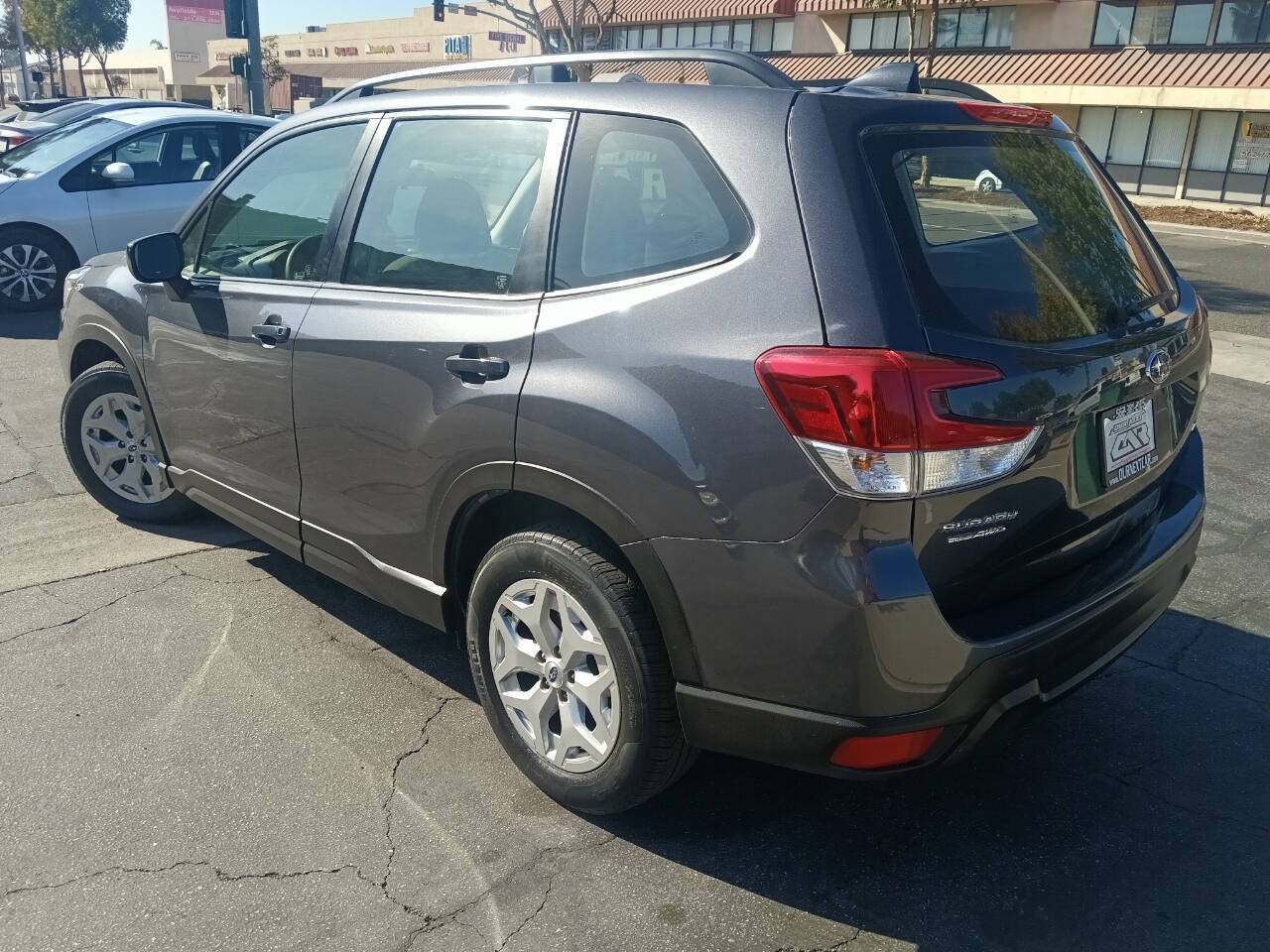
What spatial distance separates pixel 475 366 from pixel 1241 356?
831 cm

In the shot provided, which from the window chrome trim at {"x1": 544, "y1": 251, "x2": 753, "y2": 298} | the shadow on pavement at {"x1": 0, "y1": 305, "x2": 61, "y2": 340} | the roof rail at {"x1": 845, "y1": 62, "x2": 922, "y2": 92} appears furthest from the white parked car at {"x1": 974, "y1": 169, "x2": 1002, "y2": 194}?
the shadow on pavement at {"x1": 0, "y1": 305, "x2": 61, "y2": 340}

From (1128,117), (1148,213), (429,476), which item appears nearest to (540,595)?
(429,476)

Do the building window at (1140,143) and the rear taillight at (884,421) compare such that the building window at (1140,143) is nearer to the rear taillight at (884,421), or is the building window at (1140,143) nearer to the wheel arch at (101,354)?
the wheel arch at (101,354)

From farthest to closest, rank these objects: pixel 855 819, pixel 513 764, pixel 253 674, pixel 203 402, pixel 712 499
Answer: pixel 203 402 < pixel 253 674 < pixel 513 764 < pixel 855 819 < pixel 712 499

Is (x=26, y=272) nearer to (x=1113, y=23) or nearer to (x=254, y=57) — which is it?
(x=254, y=57)

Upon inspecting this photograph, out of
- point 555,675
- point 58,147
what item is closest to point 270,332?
point 555,675

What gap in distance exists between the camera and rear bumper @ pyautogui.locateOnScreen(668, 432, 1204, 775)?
2.20m

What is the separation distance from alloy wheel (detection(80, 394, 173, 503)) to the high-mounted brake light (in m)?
3.55

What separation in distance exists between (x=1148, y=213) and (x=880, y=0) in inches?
413

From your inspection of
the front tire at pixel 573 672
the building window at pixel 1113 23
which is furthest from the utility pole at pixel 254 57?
the building window at pixel 1113 23

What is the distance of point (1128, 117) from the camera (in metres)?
30.5

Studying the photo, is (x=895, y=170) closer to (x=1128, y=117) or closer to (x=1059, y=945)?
(x=1059, y=945)

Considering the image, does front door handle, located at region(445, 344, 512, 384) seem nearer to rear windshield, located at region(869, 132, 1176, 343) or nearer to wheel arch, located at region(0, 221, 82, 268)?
rear windshield, located at region(869, 132, 1176, 343)

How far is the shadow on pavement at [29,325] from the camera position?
8883 mm
